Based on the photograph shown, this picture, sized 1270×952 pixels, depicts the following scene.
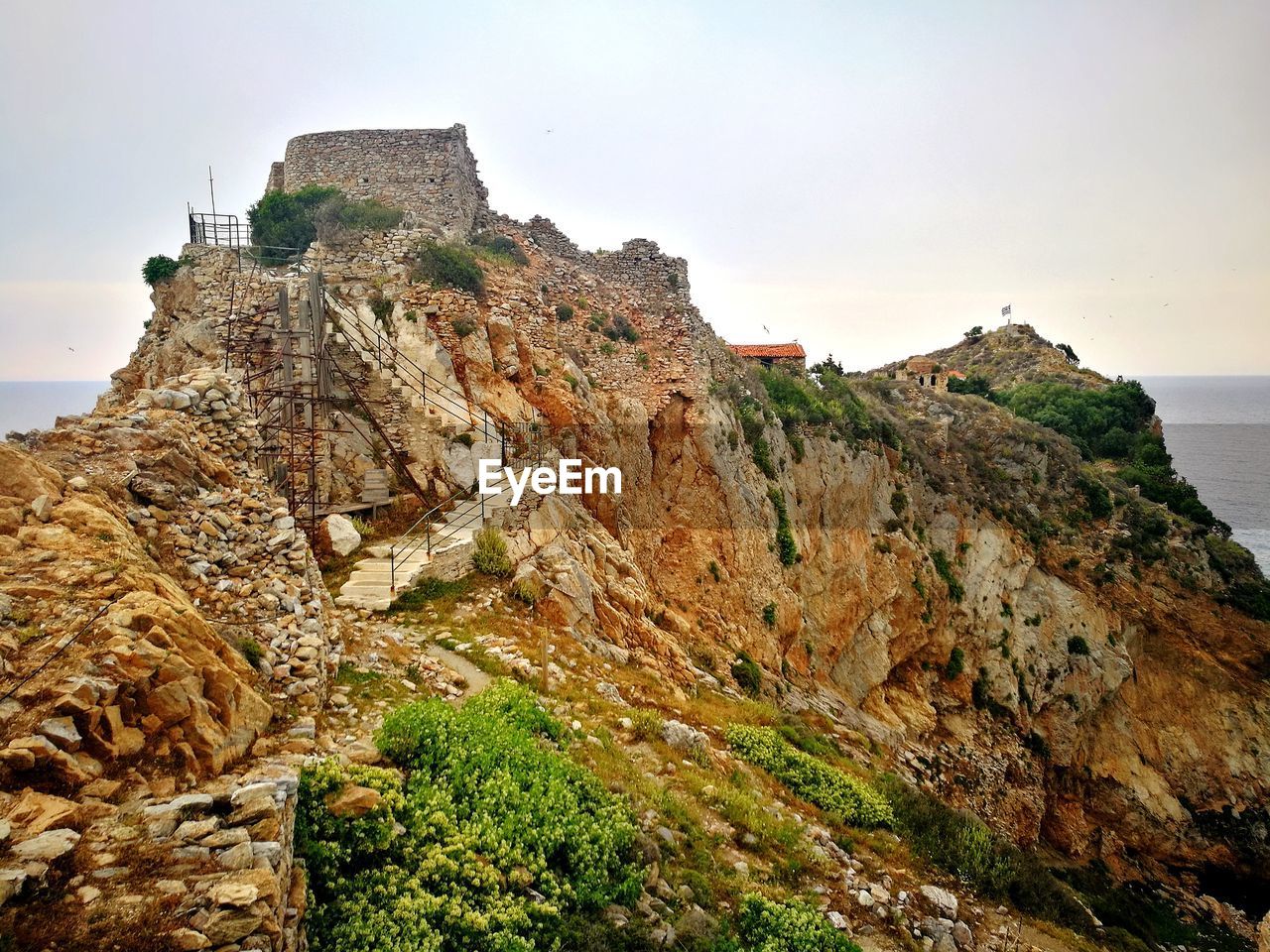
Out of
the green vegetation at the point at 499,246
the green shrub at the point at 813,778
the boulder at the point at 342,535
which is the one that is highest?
the green vegetation at the point at 499,246

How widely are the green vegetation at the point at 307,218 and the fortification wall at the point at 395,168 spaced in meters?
0.68

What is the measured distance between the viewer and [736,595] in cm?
1733

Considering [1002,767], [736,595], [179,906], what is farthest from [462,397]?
[1002,767]

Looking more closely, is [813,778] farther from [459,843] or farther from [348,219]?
[348,219]

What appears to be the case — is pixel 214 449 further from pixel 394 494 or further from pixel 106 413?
pixel 394 494

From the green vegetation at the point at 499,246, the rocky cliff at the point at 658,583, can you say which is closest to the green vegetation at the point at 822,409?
the rocky cliff at the point at 658,583

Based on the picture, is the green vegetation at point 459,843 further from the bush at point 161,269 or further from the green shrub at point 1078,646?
the green shrub at point 1078,646

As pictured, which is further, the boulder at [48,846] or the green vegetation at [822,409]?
the green vegetation at [822,409]

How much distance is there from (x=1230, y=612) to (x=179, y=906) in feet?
104

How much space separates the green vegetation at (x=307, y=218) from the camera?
1650 centimetres

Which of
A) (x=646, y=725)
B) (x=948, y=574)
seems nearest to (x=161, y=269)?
(x=646, y=725)

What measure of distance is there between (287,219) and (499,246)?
580 centimetres

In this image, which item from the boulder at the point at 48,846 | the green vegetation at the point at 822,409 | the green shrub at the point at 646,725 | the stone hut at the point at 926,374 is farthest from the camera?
the stone hut at the point at 926,374

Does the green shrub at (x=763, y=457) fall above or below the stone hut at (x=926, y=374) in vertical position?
below
